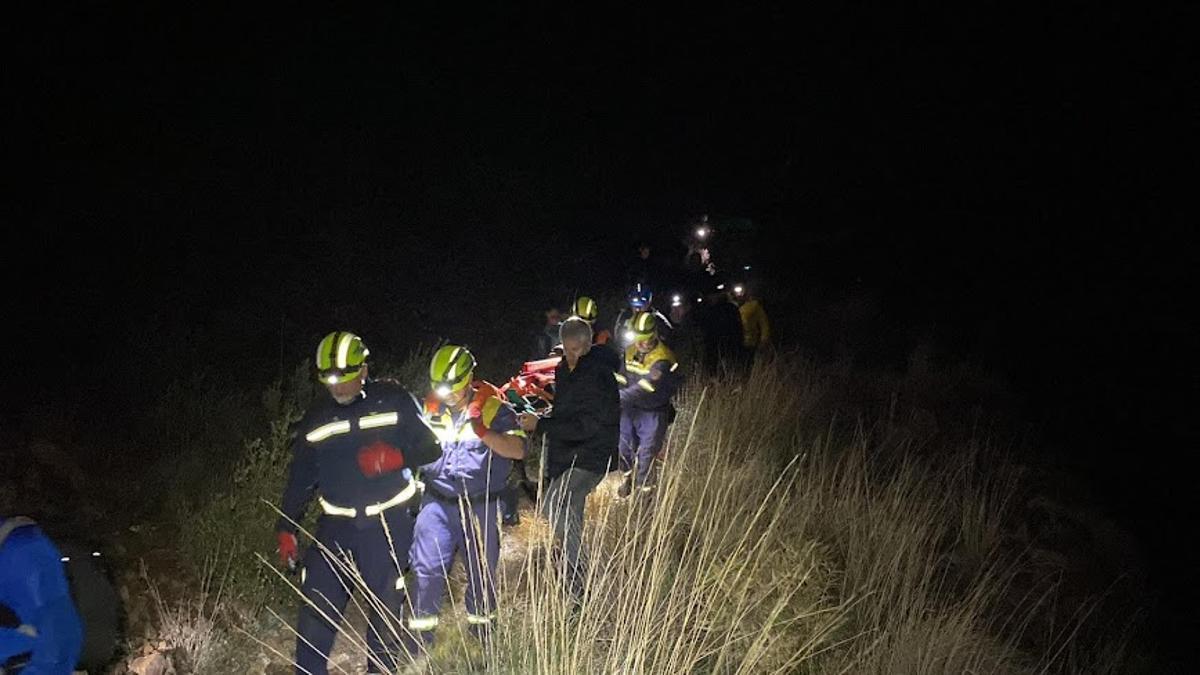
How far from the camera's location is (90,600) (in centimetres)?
228

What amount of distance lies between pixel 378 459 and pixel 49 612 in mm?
1463

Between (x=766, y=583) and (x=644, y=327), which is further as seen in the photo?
(x=644, y=327)

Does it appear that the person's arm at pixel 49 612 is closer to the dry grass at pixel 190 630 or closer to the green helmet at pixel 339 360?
the green helmet at pixel 339 360

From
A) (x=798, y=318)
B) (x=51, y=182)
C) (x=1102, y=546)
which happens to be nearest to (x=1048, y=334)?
(x=798, y=318)

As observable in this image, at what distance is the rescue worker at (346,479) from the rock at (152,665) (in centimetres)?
61

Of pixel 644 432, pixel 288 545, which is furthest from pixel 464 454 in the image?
pixel 644 432

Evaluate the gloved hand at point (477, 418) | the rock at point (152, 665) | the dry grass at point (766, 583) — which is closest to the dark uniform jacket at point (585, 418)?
the dry grass at point (766, 583)

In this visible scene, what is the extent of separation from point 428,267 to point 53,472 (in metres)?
9.75

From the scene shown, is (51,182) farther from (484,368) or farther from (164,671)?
(164,671)

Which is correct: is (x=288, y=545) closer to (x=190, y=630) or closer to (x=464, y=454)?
(x=190, y=630)

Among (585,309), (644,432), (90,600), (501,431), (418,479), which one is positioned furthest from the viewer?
(585,309)

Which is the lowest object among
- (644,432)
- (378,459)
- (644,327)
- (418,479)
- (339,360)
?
(644,432)

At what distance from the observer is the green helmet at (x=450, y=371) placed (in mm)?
3967

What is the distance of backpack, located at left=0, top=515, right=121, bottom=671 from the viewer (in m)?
2.26
